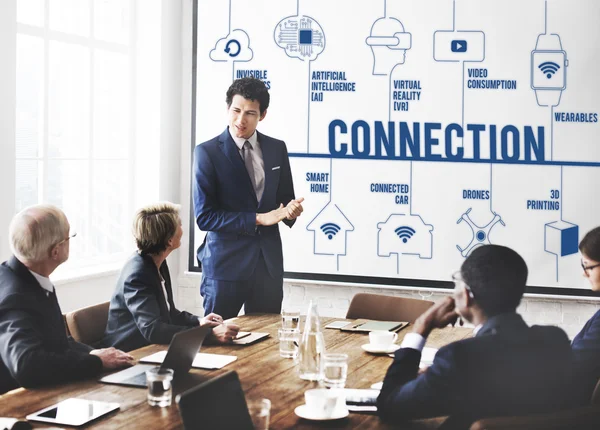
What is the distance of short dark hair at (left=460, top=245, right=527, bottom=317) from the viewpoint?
7.60ft

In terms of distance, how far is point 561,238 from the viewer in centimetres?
543

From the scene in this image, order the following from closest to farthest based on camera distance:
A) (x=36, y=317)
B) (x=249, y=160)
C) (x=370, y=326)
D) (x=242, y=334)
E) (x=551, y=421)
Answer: (x=551, y=421)
(x=36, y=317)
(x=242, y=334)
(x=370, y=326)
(x=249, y=160)

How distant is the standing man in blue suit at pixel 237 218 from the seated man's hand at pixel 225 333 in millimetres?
1245

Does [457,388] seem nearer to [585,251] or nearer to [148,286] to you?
[585,251]

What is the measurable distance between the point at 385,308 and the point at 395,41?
6.84 ft

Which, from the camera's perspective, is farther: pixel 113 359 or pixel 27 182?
pixel 27 182

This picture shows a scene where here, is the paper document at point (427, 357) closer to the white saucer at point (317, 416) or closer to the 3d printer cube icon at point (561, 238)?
the white saucer at point (317, 416)

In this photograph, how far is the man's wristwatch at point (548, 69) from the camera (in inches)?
213

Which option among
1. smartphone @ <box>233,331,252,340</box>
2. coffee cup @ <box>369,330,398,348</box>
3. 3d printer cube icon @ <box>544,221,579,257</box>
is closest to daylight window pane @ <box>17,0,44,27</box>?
smartphone @ <box>233,331,252,340</box>

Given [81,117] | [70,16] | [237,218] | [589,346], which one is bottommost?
[589,346]

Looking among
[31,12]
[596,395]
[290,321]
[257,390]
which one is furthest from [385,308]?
[31,12]

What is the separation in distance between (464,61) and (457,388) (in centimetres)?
375

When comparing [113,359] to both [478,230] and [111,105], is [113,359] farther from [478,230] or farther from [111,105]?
[111,105]

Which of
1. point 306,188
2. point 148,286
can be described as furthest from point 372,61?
point 148,286
